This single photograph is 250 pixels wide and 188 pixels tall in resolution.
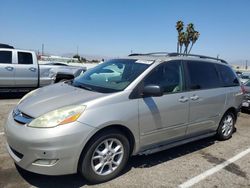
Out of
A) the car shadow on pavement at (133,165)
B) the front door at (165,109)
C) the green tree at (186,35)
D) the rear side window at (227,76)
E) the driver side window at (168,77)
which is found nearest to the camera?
the car shadow on pavement at (133,165)

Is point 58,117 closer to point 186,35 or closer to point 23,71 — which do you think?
point 23,71

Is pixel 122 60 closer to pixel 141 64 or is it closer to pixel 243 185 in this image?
pixel 141 64

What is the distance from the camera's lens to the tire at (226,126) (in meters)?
5.57

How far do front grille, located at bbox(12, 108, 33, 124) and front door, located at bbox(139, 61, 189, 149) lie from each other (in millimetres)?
1473

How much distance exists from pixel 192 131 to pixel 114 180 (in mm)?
1788

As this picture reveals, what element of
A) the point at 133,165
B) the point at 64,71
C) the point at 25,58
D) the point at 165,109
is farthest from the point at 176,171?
the point at 25,58

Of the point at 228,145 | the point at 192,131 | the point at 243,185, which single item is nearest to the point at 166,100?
the point at 192,131

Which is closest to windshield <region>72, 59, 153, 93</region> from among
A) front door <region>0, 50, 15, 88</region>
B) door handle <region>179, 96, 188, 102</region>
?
door handle <region>179, 96, 188, 102</region>

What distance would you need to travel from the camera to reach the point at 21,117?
3369mm

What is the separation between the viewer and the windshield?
388 centimetres

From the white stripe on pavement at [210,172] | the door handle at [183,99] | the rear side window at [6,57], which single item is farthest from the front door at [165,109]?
the rear side window at [6,57]

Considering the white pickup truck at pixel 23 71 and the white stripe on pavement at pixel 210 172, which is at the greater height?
the white pickup truck at pixel 23 71

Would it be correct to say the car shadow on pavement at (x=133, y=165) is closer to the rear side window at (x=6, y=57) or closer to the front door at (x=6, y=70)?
the front door at (x=6, y=70)

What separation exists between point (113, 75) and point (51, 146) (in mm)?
1730
